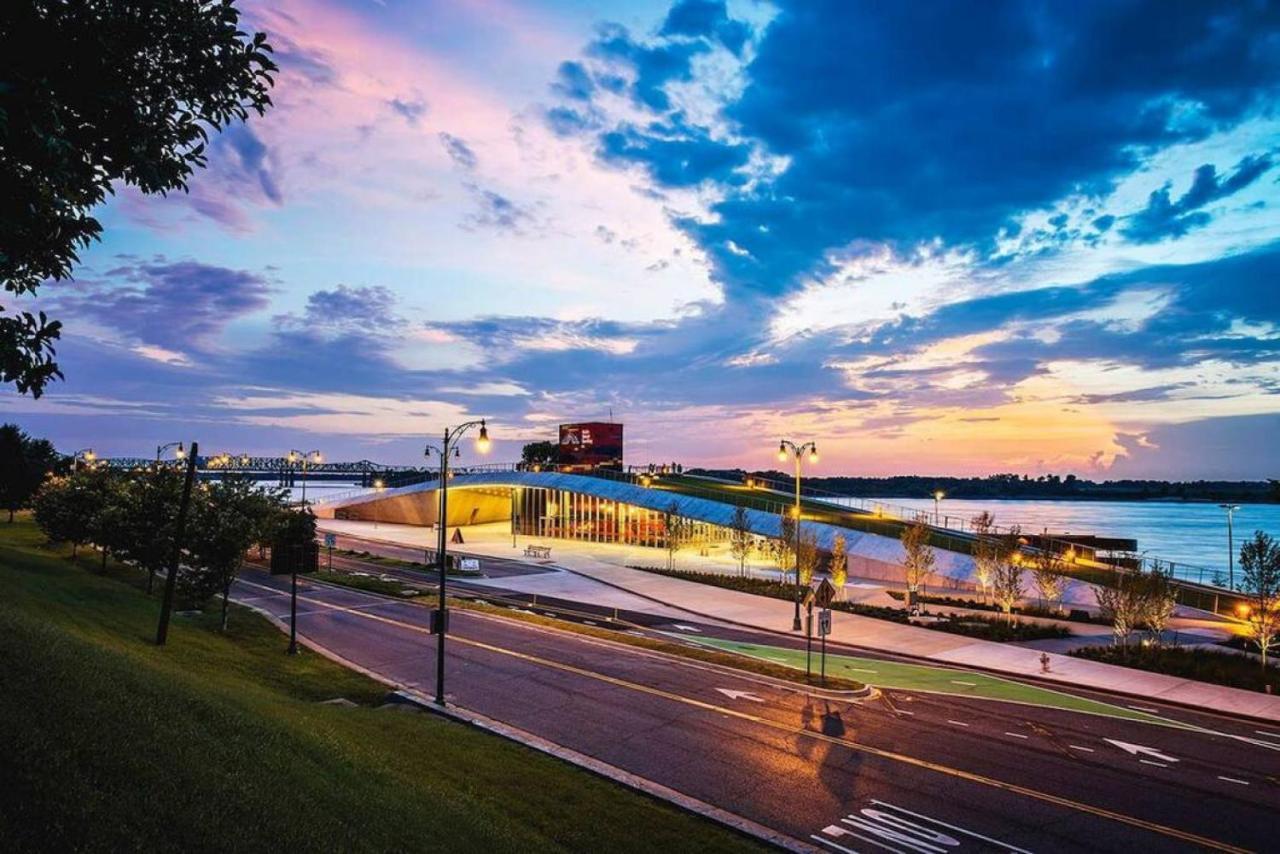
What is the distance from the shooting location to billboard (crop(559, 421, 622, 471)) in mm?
112812

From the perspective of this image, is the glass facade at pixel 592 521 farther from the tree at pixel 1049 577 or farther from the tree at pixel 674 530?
the tree at pixel 1049 577

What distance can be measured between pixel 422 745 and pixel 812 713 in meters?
12.3

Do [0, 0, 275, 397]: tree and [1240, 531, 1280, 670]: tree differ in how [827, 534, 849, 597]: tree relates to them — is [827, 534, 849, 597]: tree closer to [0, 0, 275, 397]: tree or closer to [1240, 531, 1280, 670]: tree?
[1240, 531, 1280, 670]: tree

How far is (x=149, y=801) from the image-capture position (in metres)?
8.37

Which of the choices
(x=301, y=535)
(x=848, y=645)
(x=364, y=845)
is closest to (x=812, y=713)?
(x=848, y=645)

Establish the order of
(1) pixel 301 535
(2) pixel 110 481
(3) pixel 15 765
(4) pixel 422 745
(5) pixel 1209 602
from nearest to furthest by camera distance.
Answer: (3) pixel 15 765
(4) pixel 422 745
(1) pixel 301 535
(5) pixel 1209 602
(2) pixel 110 481

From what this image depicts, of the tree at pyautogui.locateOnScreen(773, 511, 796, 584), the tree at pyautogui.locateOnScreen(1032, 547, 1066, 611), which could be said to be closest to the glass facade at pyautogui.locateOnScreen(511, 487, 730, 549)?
the tree at pyautogui.locateOnScreen(773, 511, 796, 584)

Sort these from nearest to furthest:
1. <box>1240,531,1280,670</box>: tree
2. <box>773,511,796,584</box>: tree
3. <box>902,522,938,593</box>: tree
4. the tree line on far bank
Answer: <box>1240,531,1280,670</box>: tree → the tree line on far bank → <box>902,522,938,593</box>: tree → <box>773,511,796,584</box>: tree

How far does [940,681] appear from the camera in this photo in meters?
28.2

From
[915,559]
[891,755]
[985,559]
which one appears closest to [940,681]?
[891,755]

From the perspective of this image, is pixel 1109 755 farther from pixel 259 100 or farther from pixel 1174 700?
pixel 259 100

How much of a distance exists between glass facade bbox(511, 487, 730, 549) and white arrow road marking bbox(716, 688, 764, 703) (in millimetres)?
48920

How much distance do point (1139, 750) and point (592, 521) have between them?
69.1m

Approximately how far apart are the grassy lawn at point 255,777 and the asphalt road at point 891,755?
262cm
